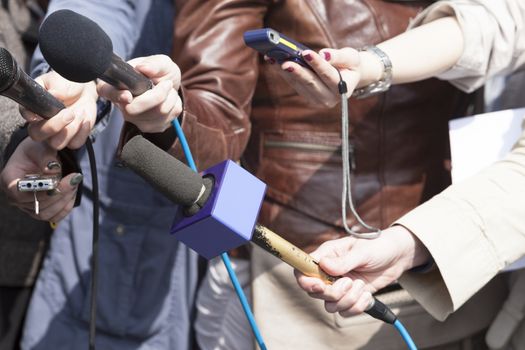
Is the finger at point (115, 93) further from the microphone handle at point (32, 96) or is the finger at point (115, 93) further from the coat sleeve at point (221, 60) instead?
the coat sleeve at point (221, 60)

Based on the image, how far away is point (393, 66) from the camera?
1.04 metres

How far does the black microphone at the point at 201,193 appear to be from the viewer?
2.32 ft

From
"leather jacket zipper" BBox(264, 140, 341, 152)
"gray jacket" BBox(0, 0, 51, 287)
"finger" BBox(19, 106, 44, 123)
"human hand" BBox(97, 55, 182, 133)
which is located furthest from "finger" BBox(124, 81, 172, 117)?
"gray jacket" BBox(0, 0, 51, 287)

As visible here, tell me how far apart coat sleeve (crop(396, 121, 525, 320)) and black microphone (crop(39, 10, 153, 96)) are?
1.60 feet

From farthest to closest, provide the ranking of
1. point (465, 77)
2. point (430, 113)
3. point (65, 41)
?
point (430, 113) → point (465, 77) → point (65, 41)

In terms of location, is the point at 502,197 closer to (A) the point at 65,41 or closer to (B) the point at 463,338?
(B) the point at 463,338

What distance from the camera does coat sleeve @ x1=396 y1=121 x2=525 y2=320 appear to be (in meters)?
0.98

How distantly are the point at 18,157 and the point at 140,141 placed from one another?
301mm

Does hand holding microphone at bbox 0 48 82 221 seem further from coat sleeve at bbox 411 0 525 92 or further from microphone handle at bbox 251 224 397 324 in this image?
coat sleeve at bbox 411 0 525 92

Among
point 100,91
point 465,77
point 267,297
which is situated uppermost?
point 100,91

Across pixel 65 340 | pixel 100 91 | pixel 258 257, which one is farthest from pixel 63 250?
pixel 100 91

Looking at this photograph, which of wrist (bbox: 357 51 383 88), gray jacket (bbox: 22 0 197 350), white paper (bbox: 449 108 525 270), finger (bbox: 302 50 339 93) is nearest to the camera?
finger (bbox: 302 50 339 93)

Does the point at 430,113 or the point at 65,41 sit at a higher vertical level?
the point at 65,41

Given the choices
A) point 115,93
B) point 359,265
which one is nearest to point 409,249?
point 359,265
